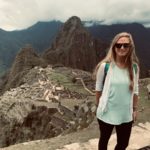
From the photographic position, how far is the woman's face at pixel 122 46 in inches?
219

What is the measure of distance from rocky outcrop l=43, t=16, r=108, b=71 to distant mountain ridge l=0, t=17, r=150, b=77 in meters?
20.8

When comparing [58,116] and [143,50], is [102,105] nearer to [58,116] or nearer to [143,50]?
[58,116]

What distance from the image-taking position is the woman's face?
18.3 feet

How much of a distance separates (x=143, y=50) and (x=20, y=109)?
109 m

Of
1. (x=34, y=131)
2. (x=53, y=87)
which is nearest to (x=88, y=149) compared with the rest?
(x=34, y=131)

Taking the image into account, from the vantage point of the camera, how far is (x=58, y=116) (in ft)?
57.8

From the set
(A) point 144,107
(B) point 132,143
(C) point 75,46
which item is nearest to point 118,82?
(B) point 132,143

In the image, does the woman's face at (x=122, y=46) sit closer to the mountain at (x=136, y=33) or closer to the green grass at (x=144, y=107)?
the green grass at (x=144, y=107)

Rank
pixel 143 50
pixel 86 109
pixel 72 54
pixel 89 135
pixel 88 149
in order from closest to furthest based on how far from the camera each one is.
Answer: pixel 88 149 < pixel 89 135 < pixel 86 109 < pixel 72 54 < pixel 143 50

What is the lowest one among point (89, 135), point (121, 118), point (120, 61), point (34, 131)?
point (34, 131)

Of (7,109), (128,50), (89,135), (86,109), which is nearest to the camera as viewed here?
(128,50)

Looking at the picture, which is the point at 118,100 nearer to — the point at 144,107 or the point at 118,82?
the point at 118,82

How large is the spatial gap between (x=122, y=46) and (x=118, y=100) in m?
0.71

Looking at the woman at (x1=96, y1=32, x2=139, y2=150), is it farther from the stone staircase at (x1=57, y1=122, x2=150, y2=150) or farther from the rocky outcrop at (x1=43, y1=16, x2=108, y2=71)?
the rocky outcrop at (x1=43, y1=16, x2=108, y2=71)
